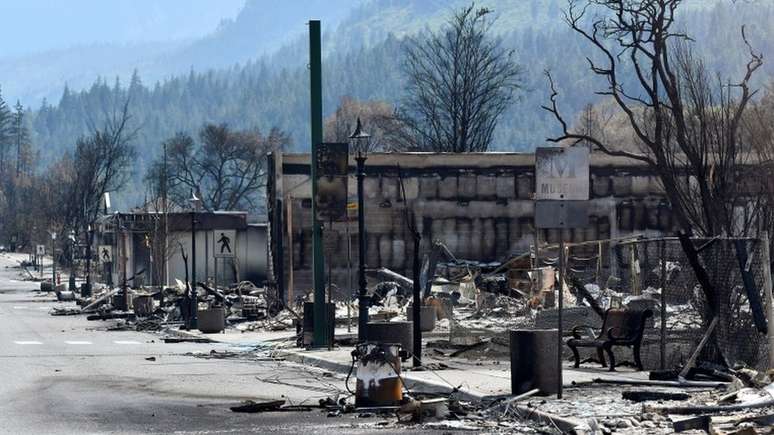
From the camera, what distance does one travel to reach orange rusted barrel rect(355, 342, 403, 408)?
1786 centimetres

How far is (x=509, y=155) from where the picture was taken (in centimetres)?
6209

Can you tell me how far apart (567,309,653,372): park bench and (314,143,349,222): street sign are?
33.1ft

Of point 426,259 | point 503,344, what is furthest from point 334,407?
point 426,259

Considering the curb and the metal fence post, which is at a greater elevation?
the metal fence post

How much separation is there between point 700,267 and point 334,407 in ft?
18.4

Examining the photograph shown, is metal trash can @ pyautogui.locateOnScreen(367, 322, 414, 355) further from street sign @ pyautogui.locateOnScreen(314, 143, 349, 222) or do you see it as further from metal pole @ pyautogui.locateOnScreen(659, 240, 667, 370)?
street sign @ pyautogui.locateOnScreen(314, 143, 349, 222)

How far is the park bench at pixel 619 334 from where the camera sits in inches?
869

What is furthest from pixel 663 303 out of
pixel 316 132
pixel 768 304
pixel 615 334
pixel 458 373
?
pixel 316 132

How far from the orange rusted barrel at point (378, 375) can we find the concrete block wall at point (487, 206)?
44.1 m

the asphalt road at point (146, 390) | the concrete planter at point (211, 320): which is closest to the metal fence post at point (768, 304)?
the asphalt road at point (146, 390)

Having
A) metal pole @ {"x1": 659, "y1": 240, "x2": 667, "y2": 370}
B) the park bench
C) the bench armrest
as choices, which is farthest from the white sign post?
the bench armrest

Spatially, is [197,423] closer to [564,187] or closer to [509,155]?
[564,187]

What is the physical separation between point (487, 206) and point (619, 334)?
40.4 meters

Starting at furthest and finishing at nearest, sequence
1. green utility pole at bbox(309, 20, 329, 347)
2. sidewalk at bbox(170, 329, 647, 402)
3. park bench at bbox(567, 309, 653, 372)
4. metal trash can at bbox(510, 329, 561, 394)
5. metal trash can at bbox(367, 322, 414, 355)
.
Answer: green utility pole at bbox(309, 20, 329, 347)
metal trash can at bbox(367, 322, 414, 355)
park bench at bbox(567, 309, 653, 372)
sidewalk at bbox(170, 329, 647, 402)
metal trash can at bbox(510, 329, 561, 394)
